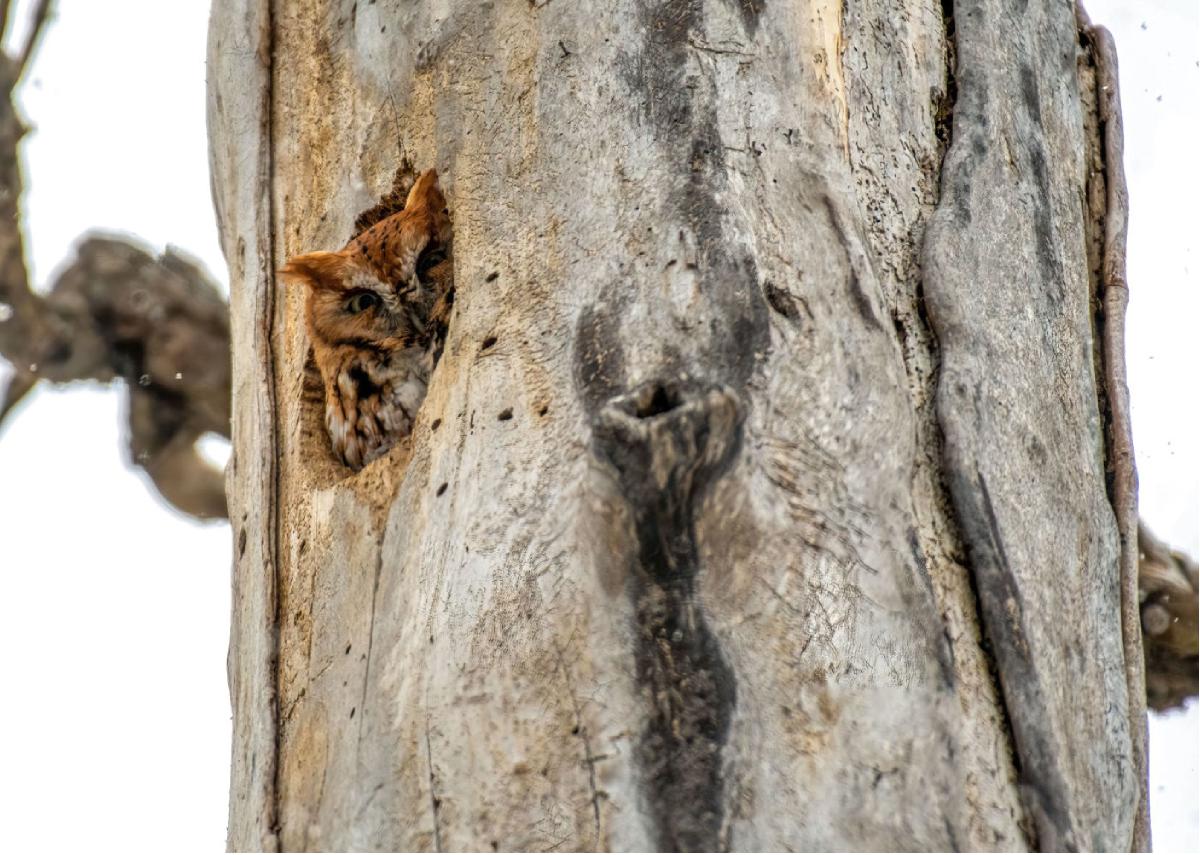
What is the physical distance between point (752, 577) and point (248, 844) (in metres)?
0.93

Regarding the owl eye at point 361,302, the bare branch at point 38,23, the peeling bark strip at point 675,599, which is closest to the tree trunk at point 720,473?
the peeling bark strip at point 675,599

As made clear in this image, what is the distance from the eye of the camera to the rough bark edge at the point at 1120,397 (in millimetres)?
2057

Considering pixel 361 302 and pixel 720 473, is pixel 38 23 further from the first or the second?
pixel 720 473

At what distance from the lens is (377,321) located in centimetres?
315

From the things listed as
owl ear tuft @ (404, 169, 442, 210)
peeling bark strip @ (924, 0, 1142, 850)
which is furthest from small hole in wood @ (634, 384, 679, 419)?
owl ear tuft @ (404, 169, 442, 210)

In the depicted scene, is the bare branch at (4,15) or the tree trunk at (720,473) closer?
the tree trunk at (720,473)

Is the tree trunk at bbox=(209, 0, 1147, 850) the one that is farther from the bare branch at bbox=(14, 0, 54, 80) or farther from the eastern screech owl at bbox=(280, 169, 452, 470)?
the bare branch at bbox=(14, 0, 54, 80)

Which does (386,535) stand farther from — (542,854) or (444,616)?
(542,854)

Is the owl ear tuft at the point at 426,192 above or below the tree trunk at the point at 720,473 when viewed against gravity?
above

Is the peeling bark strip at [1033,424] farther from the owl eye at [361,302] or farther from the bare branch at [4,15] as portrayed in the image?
the bare branch at [4,15]

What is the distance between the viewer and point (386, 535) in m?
2.07

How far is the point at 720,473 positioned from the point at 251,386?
1.17 metres

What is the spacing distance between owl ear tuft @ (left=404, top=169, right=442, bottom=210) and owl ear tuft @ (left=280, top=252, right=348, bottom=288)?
10.7 inches

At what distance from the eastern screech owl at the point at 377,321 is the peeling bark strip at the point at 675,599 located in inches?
34.3
